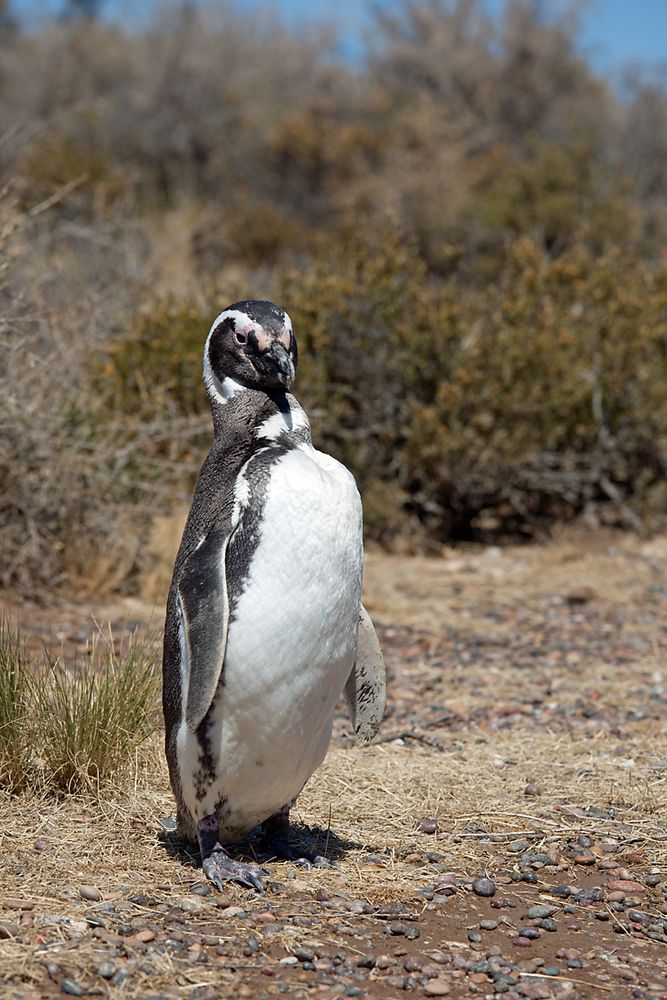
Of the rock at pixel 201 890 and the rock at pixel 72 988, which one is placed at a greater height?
the rock at pixel 72 988

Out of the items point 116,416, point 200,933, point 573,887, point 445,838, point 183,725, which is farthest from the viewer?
point 116,416

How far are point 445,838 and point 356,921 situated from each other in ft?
2.37

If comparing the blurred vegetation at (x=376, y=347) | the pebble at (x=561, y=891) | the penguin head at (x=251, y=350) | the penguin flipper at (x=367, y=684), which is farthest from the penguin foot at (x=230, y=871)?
the blurred vegetation at (x=376, y=347)

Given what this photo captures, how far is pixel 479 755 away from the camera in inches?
190

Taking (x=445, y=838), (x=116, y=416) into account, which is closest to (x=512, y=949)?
(x=445, y=838)

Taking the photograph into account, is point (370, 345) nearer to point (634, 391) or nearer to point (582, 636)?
point (634, 391)

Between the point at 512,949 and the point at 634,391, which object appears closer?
the point at 512,949

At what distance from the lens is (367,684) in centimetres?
385

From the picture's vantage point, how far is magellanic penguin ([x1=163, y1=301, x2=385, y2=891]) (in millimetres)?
3285

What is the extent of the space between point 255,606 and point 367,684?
708mm

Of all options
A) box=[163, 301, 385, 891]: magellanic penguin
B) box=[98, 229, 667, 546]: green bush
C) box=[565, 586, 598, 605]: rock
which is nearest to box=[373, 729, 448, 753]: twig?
box=[163, 301, 385, 891]: magellanic penguin

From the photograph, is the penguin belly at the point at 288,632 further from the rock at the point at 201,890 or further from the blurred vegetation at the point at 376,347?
the blurred vegetation at the point at 376,347

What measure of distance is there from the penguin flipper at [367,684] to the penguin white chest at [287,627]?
313 millimetres

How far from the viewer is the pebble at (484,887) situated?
3570 mm
